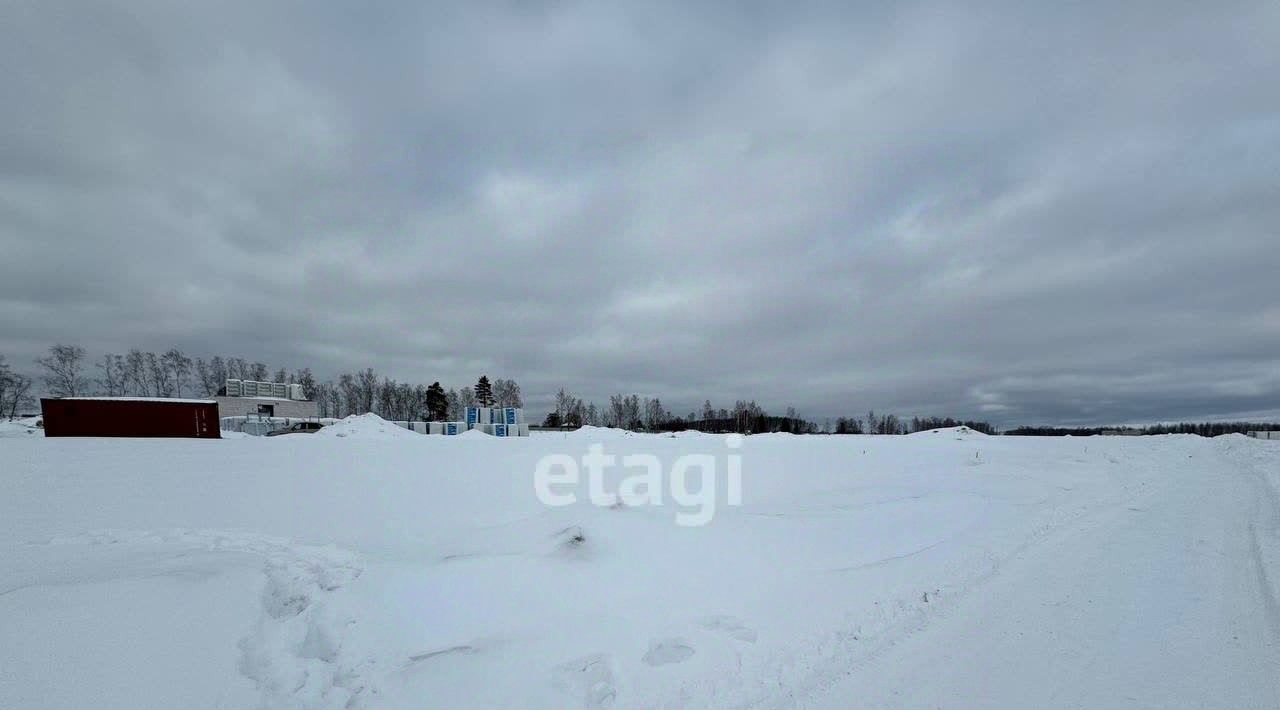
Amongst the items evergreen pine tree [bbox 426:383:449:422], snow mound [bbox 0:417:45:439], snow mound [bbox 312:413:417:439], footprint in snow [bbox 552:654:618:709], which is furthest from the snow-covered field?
evergreen pine tree [bbox 426:383:449:422]

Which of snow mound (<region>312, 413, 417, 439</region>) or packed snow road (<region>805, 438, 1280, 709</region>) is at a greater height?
snow mound (<region>312, 413, 417, 439</region>)

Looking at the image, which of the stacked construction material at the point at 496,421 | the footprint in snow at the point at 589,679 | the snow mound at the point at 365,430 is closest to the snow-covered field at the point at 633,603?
the footprint in snow at the point at 589,679

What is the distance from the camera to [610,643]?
218 inches

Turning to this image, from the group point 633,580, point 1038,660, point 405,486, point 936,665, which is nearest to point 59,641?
point 633,580

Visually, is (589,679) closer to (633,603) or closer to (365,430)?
(633,603)

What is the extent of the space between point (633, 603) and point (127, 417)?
3394 cm

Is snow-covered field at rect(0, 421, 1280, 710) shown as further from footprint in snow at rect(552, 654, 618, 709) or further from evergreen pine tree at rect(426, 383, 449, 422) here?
evergreen pine tree at rect(426, 383, 449, 422)

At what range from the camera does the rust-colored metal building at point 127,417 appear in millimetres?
26406

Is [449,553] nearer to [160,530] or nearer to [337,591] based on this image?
[337,591]

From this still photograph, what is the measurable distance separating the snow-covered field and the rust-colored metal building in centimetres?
1852

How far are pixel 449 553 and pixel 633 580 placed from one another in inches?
133

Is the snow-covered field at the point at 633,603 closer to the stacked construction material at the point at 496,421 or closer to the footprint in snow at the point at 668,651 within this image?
the footprint in snow at the point at 668,651

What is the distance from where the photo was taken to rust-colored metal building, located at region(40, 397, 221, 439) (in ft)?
86.6

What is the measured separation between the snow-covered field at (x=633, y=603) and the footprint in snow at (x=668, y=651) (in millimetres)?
30
